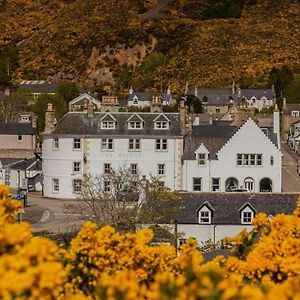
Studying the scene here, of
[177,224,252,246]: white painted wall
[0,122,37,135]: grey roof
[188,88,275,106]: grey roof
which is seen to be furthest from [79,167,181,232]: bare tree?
[188,88,275,106]: grey roof

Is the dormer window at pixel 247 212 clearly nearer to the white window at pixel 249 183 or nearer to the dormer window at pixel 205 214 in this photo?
the dormer window at pixel 205 214

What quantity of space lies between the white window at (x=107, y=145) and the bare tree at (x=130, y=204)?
5538mm

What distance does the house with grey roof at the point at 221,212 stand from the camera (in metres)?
38.6

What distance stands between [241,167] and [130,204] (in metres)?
13.7

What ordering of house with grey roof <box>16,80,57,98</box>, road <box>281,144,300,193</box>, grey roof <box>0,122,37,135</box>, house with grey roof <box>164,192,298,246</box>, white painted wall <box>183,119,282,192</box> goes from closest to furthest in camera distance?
house with grey roof <box>164,192,298,246</box>
white painted wall <box>183,119,282,192</box>
road <box>281,144,300,193</box>
grey roof <box>0,122,37,135</box>
house with grey roof <box>16,80,57,98</box>

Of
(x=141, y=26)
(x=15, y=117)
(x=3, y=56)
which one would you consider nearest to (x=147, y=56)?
(x=141, y=26)

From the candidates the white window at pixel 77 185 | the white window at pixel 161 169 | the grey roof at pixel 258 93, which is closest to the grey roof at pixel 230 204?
the white window at pixel 161 169

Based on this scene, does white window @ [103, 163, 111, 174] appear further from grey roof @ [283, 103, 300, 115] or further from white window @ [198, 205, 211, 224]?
grey roof @ [283, 103, 300, 115]

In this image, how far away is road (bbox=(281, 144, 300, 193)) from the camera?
6084 centimetres

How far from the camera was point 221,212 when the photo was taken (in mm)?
39281

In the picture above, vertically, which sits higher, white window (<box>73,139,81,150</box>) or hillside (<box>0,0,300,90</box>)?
hillside (<box>0,0,300,90</box>)

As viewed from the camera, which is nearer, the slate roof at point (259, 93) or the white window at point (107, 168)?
the white window at point (107, 168)

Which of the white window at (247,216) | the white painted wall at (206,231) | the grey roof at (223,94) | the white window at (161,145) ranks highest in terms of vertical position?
the grey roof at (223,94)

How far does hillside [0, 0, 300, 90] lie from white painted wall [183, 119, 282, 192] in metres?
83.9
